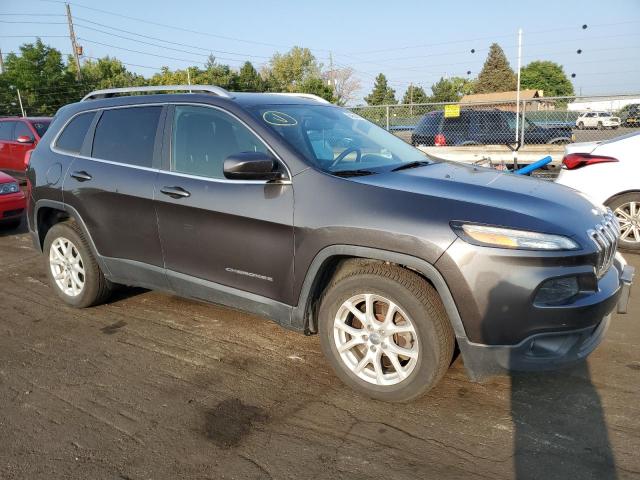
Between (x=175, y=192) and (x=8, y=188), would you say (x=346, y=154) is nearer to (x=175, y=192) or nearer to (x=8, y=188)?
(x=175, y=192)

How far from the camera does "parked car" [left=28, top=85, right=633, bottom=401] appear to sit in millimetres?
2650

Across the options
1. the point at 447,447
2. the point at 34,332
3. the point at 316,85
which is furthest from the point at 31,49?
the point at 447,447

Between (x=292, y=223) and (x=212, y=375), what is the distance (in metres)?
1.15

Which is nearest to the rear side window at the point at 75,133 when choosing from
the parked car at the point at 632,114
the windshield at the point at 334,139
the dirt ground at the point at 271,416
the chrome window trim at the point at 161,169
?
the chrome window trim at the point at 161,169

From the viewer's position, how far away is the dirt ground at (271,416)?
2.50 m

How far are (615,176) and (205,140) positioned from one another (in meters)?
4.64

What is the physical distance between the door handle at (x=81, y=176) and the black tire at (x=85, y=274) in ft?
1.55

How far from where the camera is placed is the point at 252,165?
309cm

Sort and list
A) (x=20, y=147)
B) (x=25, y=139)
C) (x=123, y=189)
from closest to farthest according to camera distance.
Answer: (x=123, y=189) → (x=25, y=139) → (x=20, y=147)

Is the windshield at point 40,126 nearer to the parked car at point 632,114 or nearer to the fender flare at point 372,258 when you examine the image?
the fender flare at point 372,258

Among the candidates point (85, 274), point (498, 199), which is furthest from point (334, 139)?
point (85, 274)

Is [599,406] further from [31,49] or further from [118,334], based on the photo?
[31,49]

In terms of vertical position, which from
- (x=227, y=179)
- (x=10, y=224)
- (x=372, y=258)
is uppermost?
(x=227, y=179)

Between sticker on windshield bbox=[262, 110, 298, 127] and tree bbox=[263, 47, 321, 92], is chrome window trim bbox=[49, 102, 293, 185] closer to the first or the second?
sticker on windshield bbox=[262, 110, 298, 127]
